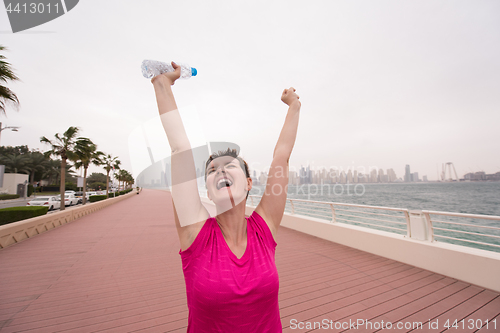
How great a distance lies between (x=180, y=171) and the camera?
96cm

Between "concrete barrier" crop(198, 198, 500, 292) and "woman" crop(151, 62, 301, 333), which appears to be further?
"concrete barrier" crop(198, 198, 500, 292)

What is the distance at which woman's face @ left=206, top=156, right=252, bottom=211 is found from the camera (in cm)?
105

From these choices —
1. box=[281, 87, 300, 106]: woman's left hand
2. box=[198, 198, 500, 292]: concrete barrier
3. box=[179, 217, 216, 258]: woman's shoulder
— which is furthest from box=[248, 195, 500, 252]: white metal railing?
box=[179, 217, 216, 258]: woman's shoulder

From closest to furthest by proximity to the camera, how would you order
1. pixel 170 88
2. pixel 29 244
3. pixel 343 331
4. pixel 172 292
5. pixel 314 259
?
pixel 170 88 → pixel 343 331 → pixel 172 292 → pixel 314 259 → pixel 29 244

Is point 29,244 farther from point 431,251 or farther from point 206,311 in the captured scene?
point 431,251

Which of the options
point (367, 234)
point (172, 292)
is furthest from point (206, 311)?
point (367, 234)

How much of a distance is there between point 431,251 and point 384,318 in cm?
215

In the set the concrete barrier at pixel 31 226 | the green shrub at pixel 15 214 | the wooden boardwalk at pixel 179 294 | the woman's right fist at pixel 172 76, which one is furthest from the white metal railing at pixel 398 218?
the green shrub at pixel 15 214

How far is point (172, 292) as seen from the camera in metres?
3.61

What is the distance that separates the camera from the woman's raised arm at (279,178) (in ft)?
4.03

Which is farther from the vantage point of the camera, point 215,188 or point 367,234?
point 367,234

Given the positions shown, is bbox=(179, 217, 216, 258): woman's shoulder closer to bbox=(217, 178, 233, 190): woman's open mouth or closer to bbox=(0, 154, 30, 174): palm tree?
bbox=(217, 178, 233, 190): woman's open mouth

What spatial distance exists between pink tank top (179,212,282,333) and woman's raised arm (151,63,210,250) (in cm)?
6

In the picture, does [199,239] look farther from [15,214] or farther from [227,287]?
[15,214]
